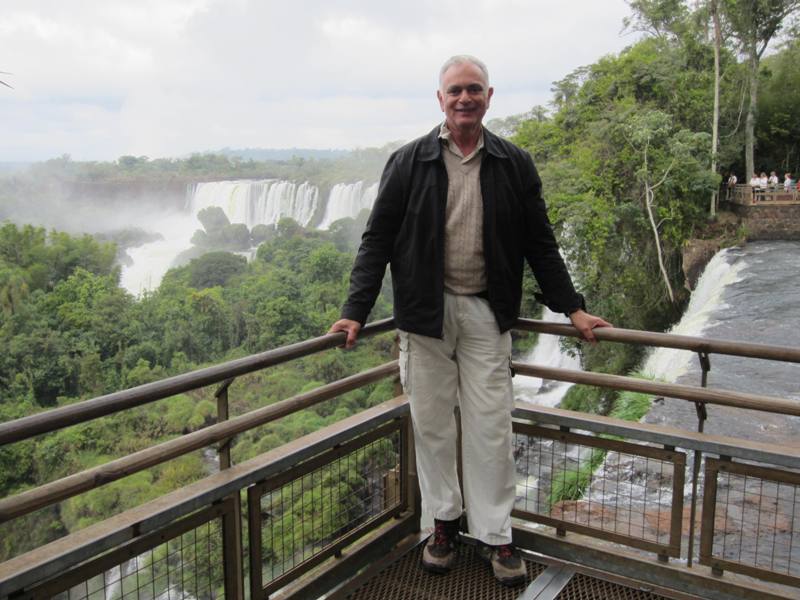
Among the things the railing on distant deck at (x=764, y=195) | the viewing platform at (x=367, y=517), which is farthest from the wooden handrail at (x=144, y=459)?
the railing on distant deck at (x=764, y=195)

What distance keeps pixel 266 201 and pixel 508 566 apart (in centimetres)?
3908

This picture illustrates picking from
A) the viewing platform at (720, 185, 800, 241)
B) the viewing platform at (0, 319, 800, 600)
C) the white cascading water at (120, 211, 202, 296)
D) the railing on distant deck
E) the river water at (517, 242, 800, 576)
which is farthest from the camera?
the white cascading water at (120, 211, 202, 296)

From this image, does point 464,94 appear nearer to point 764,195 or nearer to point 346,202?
point 764,195

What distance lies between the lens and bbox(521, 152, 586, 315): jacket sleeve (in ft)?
6.18

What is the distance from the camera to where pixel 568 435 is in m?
2.01

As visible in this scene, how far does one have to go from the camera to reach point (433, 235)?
1.79 metres

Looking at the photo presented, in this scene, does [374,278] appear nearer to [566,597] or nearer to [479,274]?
[479,274]

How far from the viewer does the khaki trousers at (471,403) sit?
185 centimetres

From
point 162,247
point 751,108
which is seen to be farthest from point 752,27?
point 162,247

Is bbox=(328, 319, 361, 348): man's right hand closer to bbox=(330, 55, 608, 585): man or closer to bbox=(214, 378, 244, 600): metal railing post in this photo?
bbox=(330, 55, 608, 585): man

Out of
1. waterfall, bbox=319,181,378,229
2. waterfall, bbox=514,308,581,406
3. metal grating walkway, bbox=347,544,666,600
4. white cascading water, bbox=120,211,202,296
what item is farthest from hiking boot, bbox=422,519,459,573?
white cascading water, bbox=120,211,202,296

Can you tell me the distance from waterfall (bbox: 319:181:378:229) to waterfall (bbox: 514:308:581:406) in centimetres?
2152

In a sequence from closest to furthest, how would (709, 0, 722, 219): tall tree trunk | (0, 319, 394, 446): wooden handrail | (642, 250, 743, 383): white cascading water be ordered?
1. (0, 319, 394, 446): wooden handrail
2. (642, 250, 743, 383): white cascading water
3. (709, 0, 722, 219): tall tree trunk

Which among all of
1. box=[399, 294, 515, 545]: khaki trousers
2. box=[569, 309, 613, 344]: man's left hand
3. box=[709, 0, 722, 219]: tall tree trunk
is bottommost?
box=[399, 294, 515, 545]: khaki trousers
